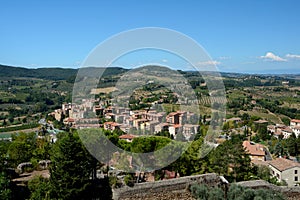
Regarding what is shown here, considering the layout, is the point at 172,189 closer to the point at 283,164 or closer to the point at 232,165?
the point at 232,165

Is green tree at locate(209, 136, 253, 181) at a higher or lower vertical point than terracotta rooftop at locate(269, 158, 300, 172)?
higher

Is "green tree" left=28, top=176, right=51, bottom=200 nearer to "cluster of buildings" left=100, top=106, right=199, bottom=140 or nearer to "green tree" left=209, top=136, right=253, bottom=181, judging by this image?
"cluster of buildings" left=100, top=106, right=199, bottom=140

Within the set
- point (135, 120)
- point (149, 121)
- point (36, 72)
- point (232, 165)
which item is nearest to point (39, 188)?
point (232, 165)

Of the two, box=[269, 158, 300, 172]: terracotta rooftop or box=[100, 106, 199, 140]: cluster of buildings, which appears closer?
box=[100, 106, 199, 140]: cluster of buildings

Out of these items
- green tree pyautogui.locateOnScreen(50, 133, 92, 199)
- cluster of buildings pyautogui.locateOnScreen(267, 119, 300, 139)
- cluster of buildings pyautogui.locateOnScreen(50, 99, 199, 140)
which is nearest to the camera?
green tree pyautogui.locateOnScreen(50, 133, 92, 199)

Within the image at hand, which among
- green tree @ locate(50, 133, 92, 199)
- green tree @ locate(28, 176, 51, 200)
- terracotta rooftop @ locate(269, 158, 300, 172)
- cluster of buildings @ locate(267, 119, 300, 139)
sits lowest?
cluster of buildings @ locate(267, 119, 300, 139)

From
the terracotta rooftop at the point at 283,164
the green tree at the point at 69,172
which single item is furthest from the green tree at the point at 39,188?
the terracotta rooftop at the point at 283,164

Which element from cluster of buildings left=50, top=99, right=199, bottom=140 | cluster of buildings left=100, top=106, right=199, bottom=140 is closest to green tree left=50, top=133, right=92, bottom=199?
cluster of buildings left=50, top=99, right=199, bottom=140

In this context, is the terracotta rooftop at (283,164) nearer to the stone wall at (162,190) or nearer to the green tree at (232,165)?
the green tree at (232,165)

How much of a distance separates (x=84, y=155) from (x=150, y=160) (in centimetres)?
240

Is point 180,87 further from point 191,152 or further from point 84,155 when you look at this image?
point 84,155

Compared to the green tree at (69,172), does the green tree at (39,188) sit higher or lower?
lower

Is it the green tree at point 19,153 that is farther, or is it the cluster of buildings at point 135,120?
the cluster of buildings at point 135,120

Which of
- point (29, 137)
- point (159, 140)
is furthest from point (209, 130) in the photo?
point (29, 137)
